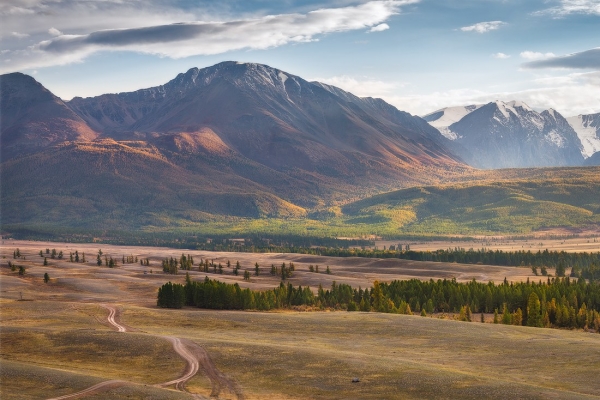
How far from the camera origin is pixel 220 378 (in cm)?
7350

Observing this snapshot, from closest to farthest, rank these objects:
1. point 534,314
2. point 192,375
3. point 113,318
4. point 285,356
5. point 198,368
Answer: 1. point 192,375
2. point 198,368
3. point 285,356
4. point 113,318
5. point 534,314

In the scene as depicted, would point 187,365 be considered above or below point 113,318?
below

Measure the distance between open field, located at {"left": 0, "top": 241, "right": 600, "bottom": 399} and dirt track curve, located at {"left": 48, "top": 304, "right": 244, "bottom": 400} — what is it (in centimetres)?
18

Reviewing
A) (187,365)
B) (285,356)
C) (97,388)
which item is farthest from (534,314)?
(97,388)

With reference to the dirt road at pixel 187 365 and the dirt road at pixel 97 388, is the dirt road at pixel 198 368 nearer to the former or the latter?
the dirt road at pixel 187 365

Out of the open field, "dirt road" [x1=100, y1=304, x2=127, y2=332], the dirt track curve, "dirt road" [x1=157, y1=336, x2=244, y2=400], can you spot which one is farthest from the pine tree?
"dirt road" [x1=100, y1=304, x2=127, y2=332]

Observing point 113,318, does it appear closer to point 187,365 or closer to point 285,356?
point 187,365

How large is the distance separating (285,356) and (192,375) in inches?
416

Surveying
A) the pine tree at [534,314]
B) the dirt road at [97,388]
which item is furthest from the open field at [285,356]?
the pine tree at [534,314]

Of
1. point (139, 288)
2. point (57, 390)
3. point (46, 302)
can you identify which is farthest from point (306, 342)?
point (139, 288)

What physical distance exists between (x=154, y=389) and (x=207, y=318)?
156ft

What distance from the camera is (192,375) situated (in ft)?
245

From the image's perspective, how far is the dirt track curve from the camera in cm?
6544

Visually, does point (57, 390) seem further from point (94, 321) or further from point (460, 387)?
point (94, 321)
